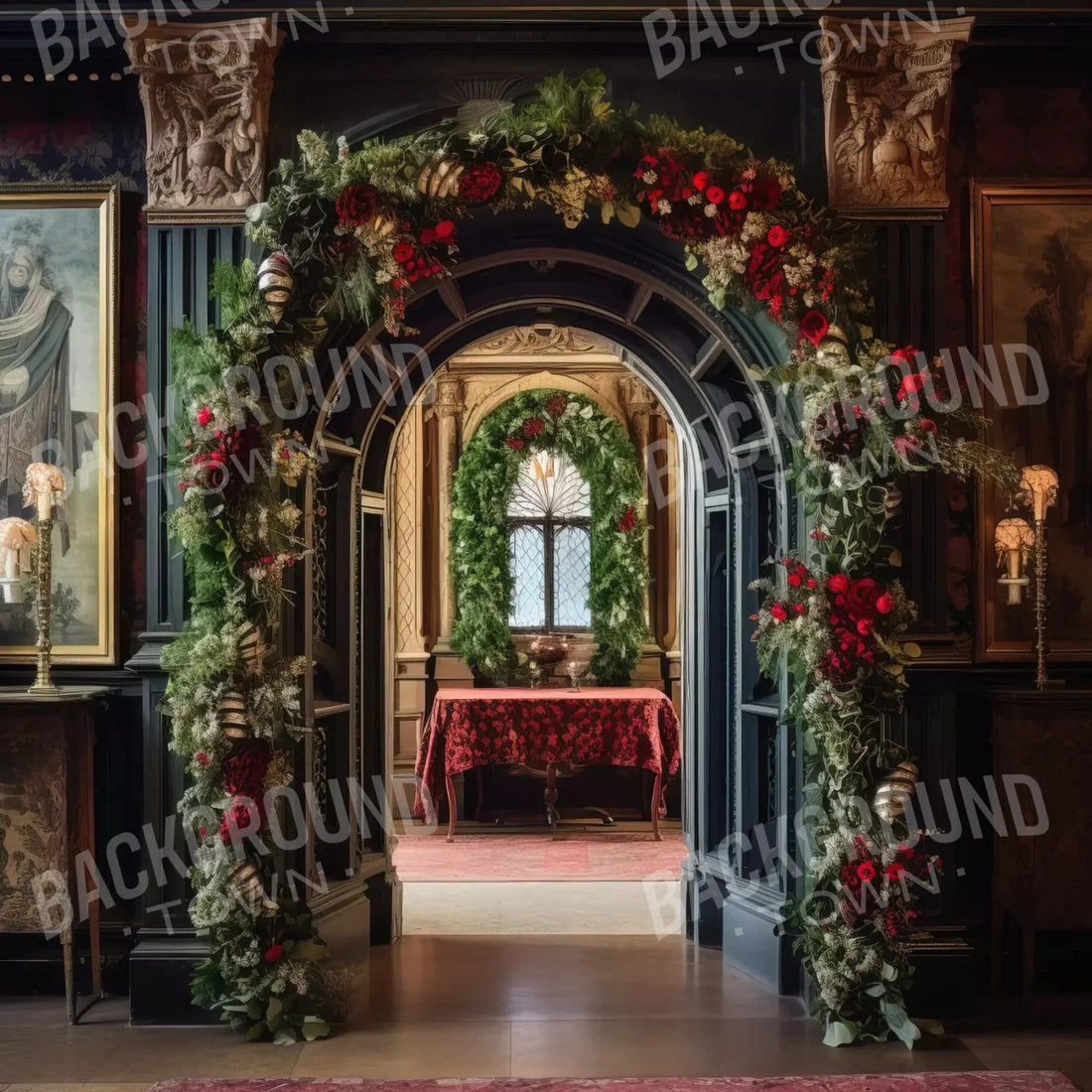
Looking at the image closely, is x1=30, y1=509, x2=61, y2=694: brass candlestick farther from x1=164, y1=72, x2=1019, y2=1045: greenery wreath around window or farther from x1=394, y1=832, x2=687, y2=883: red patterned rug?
x1=394, y1=832, x2=687, y2=883: red patterned rug

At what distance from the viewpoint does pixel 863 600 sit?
4.75m

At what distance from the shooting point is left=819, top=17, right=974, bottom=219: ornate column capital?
5047 mm

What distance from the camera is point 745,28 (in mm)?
5148

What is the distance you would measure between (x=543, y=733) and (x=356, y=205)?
5.36m

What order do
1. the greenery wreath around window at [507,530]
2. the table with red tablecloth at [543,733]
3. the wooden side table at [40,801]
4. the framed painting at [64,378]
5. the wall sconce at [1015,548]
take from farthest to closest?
the greenery wreath around window at [507,530], the table with red tablecloth at [543,733], the framed painting at [64,378], the wall sconce at [1015,548], the wooden side table at [40,801]

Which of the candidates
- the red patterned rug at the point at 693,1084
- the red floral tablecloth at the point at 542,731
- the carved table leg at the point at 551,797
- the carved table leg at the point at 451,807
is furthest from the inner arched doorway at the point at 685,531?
the carved table leg at the point at 551,797

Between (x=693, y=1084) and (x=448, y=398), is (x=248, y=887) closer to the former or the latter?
(x=693, y=1084)

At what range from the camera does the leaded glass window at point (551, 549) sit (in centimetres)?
1063

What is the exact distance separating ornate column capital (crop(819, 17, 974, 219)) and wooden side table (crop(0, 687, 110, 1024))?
352 centimetres

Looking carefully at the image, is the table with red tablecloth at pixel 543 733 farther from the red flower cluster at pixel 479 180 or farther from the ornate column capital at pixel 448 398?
the red flower cluster at pixel 479 180

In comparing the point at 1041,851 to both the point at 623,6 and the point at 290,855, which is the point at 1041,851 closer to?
the point at 290,855

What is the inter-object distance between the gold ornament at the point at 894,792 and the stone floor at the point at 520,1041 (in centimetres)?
81

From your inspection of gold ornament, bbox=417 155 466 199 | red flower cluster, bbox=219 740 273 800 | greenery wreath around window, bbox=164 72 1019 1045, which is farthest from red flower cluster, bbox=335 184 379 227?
red flower cluster, bbox=219 740 273 800

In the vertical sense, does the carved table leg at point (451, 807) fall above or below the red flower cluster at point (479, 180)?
below
